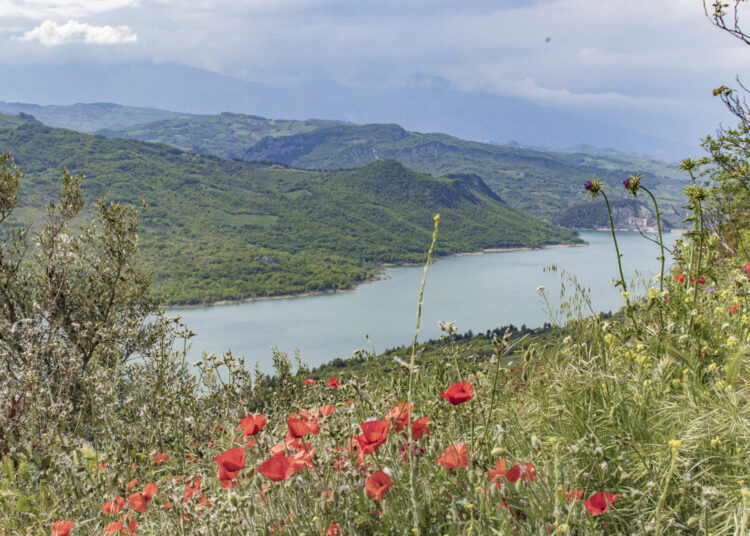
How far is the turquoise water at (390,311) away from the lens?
49625 mm

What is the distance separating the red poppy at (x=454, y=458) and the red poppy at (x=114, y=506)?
1170mm

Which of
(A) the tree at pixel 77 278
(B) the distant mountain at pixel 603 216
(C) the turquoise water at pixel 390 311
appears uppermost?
(B) the distant mountain at pixel 603 216

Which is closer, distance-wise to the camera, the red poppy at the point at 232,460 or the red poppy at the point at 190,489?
the red poppy at the point at 232,460

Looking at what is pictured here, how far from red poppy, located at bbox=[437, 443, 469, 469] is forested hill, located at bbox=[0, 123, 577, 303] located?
78726 mm

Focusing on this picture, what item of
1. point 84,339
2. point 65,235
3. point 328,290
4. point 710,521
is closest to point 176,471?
point 710,521

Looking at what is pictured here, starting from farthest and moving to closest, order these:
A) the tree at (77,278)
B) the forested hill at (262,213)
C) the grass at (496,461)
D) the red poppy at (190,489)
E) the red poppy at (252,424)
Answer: the forested hill at (262,213) → the tree at (77,278) → the red poppy at (190,489) → the red poppy at (252,424) → the grass at (496,461)

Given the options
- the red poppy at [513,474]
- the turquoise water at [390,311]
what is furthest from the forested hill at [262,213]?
the red poppy at [513,474]

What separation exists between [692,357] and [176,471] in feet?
8.08

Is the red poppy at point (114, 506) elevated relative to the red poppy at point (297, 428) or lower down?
lower down

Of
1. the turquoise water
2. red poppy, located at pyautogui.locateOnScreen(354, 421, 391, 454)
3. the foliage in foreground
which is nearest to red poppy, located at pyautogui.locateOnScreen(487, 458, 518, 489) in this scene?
the foliage in foreground

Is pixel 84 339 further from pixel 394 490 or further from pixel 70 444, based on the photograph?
pixel 394 490

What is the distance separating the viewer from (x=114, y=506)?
1.81m

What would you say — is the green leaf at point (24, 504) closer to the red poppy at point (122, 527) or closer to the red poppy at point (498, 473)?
the red poppy at point (122, 527)

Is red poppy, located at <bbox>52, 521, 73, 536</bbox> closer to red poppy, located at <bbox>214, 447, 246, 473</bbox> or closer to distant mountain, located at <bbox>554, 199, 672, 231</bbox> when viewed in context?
red poppy, located at <bbox>214, 447, 246, 473</bbox>
